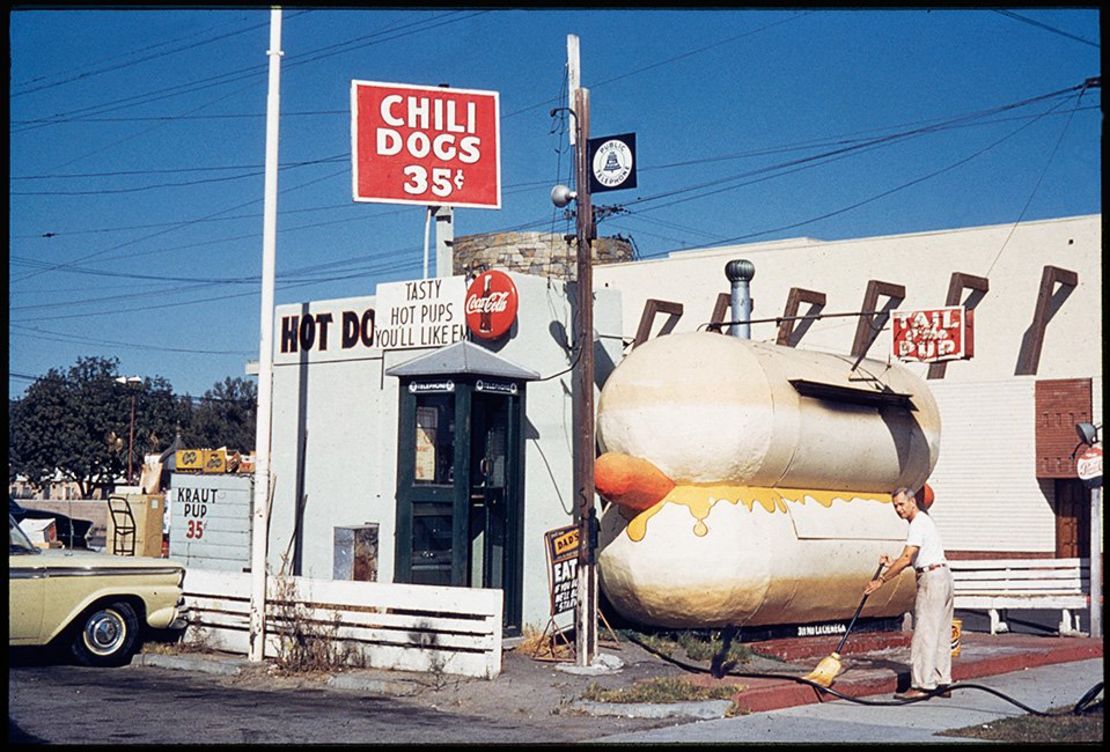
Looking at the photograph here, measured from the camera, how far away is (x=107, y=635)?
14.4 m

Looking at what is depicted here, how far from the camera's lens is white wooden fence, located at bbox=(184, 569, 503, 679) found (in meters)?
13.0

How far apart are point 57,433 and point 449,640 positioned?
151ft

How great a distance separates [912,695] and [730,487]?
293 centimetres

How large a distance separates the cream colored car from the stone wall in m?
27.4

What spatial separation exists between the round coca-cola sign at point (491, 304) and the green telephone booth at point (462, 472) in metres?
0.27

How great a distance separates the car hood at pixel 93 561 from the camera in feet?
46.0

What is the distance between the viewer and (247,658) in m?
14.6

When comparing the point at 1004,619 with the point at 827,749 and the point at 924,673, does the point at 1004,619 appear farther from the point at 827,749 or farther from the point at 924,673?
the point at 827,749

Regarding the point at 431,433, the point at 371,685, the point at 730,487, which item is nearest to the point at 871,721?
the point at 730,487

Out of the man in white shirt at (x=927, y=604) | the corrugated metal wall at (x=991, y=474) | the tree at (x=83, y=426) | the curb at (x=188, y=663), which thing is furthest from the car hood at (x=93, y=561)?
the tree at (x=83, y=426)

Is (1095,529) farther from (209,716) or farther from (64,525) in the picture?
(64,525)

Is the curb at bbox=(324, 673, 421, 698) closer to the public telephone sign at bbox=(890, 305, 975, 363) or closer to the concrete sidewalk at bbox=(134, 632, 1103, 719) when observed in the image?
the concrete sidewalk at bbox=(134, 632, 1103, 719)

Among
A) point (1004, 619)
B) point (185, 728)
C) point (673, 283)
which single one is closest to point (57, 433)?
point (673, 283)

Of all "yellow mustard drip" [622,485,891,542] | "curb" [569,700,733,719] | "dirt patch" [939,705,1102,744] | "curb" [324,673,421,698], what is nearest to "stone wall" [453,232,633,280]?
"yellow mustard drip" [622,485,891,542]
